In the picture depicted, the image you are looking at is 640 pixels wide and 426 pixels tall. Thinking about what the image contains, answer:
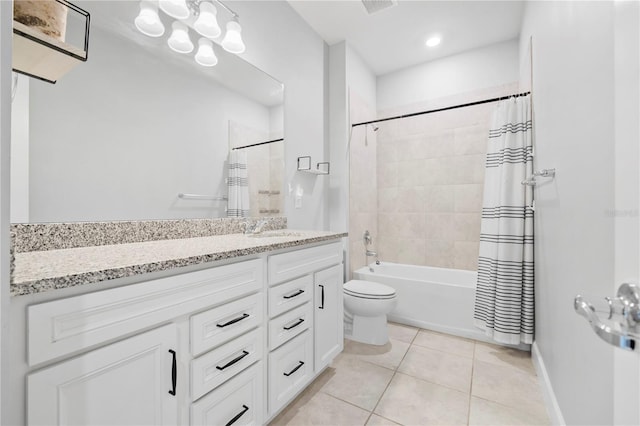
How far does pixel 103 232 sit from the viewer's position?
1.16 metres

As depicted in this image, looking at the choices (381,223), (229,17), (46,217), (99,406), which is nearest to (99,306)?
(99,406)

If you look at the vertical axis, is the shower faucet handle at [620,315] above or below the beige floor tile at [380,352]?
above

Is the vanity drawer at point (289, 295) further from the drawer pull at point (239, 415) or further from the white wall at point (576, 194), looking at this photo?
the white wall at point (576, 194)

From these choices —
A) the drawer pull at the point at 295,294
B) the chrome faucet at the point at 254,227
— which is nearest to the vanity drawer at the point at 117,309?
the drawer pull at the point at 295,294

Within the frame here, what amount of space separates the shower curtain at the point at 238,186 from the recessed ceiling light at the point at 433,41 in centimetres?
A: 211

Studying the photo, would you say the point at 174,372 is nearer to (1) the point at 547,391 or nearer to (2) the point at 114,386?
(2) the point at 114,386

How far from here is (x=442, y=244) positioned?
2.92 metres

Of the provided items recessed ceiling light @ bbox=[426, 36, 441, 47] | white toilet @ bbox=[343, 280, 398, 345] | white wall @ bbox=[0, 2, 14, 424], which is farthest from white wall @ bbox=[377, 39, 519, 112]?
white wall @ bbox=[0, 2, 14, 424]

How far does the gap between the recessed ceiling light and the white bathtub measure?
223 centimetres

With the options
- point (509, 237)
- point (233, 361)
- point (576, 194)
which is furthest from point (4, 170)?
point (509, 237)

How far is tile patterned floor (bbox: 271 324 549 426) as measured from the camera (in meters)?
1.42

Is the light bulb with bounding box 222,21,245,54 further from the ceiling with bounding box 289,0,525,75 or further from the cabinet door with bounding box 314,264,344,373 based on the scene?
the cabinet door with bounding box 314,264,344,373

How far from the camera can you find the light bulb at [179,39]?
1.44m

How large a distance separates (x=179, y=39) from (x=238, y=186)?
837 mm
